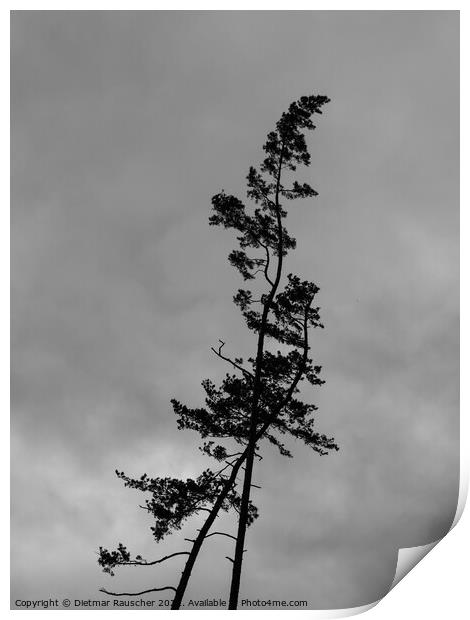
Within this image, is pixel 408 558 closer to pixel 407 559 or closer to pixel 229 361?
pixel 407 559

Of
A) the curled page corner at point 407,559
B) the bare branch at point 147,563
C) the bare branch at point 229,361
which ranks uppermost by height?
the bare branch at point 229,361

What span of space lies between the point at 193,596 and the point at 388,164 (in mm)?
6961

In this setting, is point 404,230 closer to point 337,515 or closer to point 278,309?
point 278,309

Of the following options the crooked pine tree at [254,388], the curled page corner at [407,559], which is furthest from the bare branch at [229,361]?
the curled page corner at [407,559]

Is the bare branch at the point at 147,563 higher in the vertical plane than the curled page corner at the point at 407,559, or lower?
higher

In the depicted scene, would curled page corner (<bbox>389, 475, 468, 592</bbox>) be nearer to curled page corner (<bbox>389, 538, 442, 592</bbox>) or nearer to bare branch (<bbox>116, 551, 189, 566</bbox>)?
curled page corner (<bbox>389, 538, 442, 592</bbox>)

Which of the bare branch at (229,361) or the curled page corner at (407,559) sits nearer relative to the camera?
the curled page corner at (407,559)

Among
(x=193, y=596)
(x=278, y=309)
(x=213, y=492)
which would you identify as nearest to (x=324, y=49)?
(x=278, y=309)

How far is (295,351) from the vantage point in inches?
342

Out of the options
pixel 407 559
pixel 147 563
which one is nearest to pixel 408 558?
pixel 407 559

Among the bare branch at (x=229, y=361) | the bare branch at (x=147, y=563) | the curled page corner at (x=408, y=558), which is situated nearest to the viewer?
the curled page corner at (x=408, y=558)

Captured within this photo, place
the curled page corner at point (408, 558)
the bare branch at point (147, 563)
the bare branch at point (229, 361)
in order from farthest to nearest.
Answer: the bare branch at point (229, 361) → the bare branch at point (147, 563) → the curled page corner at point (408, 558)

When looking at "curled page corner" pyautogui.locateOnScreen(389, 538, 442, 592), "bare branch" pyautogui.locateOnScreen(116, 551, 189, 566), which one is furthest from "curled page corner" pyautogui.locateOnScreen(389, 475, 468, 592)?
"bare branch" pyautogui.locateOnScreen(116, 551, 189, 566)

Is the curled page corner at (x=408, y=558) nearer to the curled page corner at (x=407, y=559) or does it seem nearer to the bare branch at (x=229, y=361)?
the curled page corner at (x=407, y=559)
